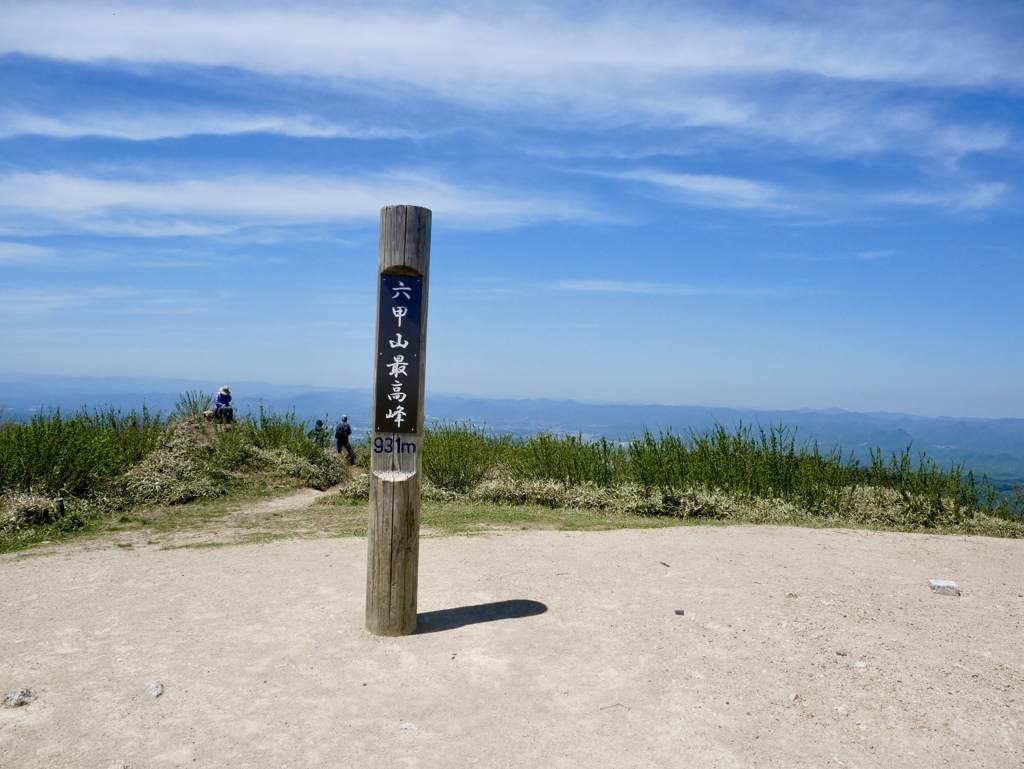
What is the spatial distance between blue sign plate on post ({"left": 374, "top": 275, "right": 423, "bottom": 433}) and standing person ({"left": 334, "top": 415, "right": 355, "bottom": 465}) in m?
10.4

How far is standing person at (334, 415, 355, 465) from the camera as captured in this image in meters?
14.6

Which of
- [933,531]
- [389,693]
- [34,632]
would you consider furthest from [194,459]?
[933,531]

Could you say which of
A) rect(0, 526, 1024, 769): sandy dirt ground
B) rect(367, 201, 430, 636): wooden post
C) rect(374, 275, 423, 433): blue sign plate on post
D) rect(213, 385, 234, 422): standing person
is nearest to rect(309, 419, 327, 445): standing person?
rect(213, 385, 234, 422): standing person

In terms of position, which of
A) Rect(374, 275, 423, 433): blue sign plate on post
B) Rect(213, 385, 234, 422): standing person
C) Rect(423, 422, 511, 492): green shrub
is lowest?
Rect(423, 422, 511, 492): green shrub

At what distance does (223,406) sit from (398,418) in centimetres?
1204

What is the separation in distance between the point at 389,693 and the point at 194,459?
892 centimetres

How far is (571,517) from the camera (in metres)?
9.05

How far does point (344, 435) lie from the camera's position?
14734 mm

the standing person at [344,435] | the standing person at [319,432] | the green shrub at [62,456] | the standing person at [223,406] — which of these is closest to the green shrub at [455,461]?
the standing person at [319,432]

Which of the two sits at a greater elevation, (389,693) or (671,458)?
(671,458)

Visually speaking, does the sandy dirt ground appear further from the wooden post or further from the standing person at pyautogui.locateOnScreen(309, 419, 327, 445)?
the standing person at pyautogui.locateOnScreen(309, 419, 327, 445)

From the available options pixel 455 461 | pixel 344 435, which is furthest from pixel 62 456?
pixel 344 435

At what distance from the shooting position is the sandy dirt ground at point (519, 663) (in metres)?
3.29

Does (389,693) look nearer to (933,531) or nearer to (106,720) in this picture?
(106,720)
